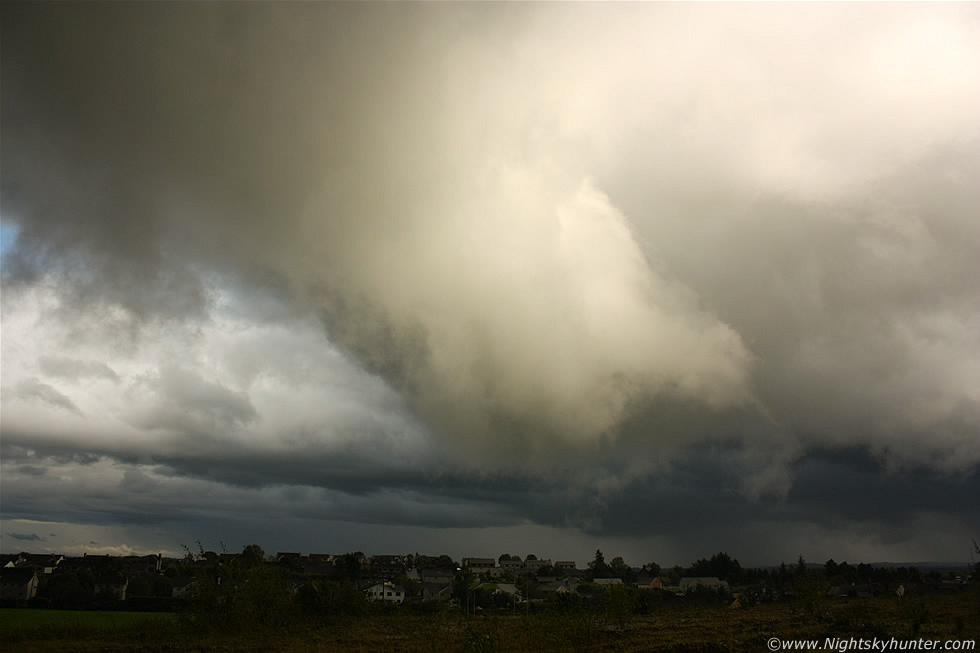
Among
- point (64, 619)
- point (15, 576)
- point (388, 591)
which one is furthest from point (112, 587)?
point (388, 591)

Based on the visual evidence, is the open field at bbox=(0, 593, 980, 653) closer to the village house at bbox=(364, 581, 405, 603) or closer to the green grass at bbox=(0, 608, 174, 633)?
the green grass at bbox=(0, 608, 174, 633)

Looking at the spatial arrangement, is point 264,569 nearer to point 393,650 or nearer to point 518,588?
point 393,650

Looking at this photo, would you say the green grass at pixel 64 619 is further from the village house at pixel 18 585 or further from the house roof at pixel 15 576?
the house roof at pixel 15 576

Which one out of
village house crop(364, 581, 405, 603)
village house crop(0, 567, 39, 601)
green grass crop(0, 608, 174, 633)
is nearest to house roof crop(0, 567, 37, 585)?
village house crop(0, 567, 39, 601)

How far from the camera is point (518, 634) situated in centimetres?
5644

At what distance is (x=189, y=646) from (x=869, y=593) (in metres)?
134

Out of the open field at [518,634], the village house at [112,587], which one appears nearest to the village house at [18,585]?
the village house at [112,587]

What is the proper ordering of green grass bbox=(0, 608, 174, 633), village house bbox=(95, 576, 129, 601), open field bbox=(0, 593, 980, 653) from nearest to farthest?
1. open field bbox=(0, 593, 980, 653)
2. green grass bbox=(0, 608, 174, 633)
3. village house bbox=(95, 576, 129, 601)

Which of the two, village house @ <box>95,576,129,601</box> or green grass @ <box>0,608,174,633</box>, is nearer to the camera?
green grass @ <box>0,608,174,633</box>

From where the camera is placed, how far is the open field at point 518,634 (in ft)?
166

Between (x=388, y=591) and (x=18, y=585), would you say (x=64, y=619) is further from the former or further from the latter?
(x=388, y=591)

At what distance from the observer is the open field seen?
1994 inches

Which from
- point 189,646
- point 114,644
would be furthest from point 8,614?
point 189,646

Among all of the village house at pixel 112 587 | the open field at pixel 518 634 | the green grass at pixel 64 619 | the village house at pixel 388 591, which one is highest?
the open field at pixel 518 634
